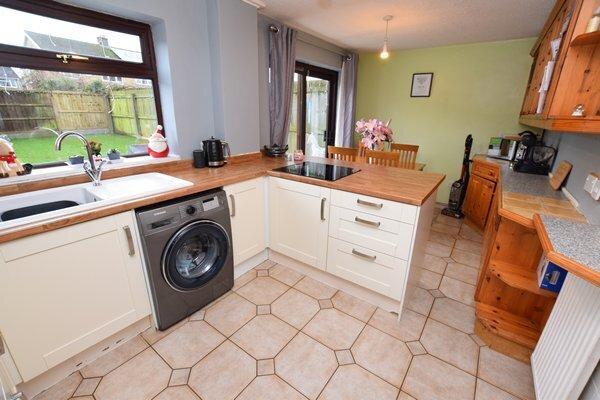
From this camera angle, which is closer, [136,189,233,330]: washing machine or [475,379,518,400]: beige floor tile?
[475,379,518,400]: beige floor tile

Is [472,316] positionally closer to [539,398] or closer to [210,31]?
[539,398]

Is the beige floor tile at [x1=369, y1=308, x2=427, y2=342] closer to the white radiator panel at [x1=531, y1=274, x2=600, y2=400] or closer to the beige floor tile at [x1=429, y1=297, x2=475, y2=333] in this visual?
the beige floor tile at [x1=429, y1=297, x2=475, y2=333]

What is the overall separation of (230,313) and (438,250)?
Result: 2.12 meters

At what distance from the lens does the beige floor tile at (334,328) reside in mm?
1598

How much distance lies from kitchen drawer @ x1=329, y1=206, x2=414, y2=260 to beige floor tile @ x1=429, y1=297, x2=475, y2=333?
1.91ft

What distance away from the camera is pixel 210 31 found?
2.13 meters

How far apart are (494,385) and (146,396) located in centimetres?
176

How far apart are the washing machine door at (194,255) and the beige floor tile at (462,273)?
1.94m

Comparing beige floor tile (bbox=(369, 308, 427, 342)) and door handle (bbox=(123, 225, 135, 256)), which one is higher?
door handle (bbox=(123, 225, 135, 256))

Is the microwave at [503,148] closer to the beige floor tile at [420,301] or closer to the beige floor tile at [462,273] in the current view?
the beige floor tile at [462,273]

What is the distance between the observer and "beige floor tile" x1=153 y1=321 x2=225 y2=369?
147 centimetres

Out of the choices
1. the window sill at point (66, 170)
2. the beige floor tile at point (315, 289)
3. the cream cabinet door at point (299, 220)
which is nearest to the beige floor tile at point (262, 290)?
the beige floor tile at point (315, 289)

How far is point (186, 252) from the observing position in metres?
1.73

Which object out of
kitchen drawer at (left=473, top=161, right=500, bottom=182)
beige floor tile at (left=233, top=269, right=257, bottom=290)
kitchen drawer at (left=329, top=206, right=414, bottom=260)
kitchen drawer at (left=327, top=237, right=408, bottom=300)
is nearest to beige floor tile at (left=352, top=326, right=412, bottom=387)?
kitchen drawer at (left=327, top=237, right=408, bottom=300)
